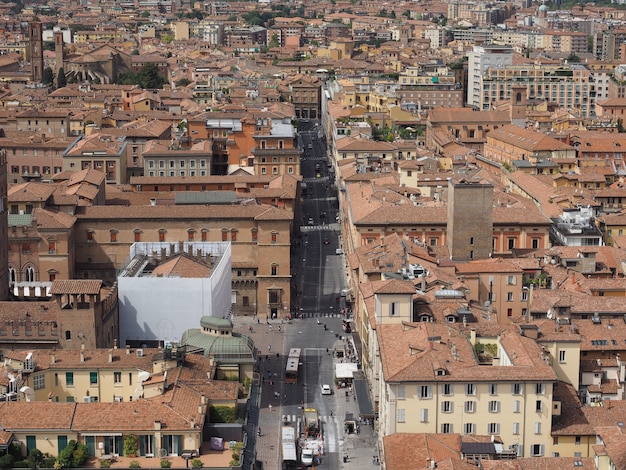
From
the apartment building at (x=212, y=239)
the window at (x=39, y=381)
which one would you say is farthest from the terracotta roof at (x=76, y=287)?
the apartment building at (x=212, y=239)

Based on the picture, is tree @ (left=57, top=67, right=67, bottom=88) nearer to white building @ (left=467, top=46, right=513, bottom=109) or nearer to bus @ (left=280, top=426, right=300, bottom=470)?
white building @ (left=467, top=46, right=513, bottom=109)

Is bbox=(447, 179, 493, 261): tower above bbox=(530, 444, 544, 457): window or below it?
above

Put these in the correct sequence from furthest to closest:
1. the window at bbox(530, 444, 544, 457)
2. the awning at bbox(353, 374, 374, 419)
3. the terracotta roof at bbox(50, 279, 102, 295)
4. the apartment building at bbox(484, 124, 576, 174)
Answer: the apartment building at bbox(484, 124, 576, 174)
the terracotta roof at bbox(50, 279, 102, 295)
the awning at bbox(353, 374, 374, 419)
the window at bbox(530, 444, 544, 457)

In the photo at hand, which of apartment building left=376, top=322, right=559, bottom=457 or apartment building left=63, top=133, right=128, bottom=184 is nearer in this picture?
apartment building left=376, top=322, right=559, bottom=457

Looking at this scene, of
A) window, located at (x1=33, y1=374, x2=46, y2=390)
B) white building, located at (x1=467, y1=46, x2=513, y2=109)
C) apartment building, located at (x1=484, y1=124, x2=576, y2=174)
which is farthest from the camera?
white building, located at (x1=467, y1=46, x2=513, y2=109)

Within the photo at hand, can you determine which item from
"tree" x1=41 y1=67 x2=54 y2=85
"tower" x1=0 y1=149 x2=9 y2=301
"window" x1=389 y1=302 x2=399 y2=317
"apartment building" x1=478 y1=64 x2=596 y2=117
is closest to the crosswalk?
"window" x1=389 y1=302 x2=399 y2=317

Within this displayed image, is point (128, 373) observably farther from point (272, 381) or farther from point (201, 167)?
point (201, 167)

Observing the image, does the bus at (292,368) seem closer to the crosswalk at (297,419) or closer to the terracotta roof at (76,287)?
the crosswalk at (297,419)

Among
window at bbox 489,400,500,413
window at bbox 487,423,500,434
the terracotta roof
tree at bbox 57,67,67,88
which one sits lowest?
window at bbox 487,423,500,434

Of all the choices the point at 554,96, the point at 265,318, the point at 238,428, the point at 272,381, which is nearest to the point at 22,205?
the point at 265,318
